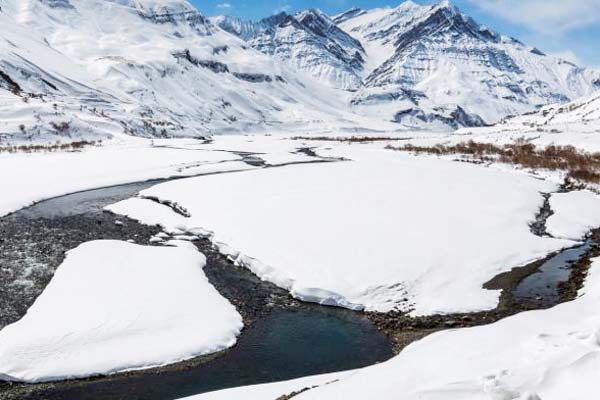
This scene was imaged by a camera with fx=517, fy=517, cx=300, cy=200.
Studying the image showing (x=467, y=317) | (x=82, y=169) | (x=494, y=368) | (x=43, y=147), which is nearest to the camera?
(x=494, y=368)

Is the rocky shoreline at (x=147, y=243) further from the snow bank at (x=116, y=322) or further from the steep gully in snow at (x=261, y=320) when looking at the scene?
the snow bank at (x=116, y=322)

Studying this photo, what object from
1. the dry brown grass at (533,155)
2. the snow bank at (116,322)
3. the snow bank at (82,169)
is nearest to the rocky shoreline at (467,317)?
the snow bank at (116,322)

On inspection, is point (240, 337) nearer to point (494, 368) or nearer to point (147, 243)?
point (494, 368)

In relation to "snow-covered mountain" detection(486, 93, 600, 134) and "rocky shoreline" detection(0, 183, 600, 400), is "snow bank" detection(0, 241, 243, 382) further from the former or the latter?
"snow-covered mountain" detection(486, 93, 600, 134)

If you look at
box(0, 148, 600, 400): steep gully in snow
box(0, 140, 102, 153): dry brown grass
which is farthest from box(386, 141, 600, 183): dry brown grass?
box(0, 140, 102, 153): dry brown grass

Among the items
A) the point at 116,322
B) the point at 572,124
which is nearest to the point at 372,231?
the point at 116,322

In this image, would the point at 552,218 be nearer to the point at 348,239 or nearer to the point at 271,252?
the point at 348,239
